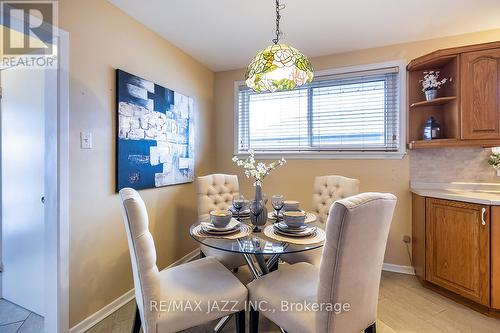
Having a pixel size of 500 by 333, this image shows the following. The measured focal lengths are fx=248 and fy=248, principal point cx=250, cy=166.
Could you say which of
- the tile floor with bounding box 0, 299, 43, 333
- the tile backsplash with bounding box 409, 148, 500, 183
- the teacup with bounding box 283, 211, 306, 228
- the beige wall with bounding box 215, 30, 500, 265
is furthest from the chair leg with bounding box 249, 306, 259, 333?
the tile backsplash with bounding box 409, 148, 500, 183

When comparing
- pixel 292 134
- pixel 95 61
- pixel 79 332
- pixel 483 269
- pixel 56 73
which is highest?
pixel 95 61

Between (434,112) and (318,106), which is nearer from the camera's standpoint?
(434,112)

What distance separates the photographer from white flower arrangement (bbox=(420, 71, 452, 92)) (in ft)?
7.91

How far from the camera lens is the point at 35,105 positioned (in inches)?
71.1

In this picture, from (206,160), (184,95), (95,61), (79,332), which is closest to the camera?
(79,332)

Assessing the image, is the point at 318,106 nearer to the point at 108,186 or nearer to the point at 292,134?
the point at 292,134

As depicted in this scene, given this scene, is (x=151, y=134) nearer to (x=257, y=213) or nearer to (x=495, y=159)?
(x=257, y=213)

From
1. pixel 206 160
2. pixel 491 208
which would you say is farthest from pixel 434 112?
pixel 206 160

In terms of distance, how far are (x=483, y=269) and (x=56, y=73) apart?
3.36 metres

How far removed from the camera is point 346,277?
3.57ft

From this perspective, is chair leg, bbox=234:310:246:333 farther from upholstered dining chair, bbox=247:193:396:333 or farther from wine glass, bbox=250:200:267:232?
wine glass, bbox=250:200:267:232

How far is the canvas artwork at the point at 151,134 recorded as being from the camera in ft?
6.64

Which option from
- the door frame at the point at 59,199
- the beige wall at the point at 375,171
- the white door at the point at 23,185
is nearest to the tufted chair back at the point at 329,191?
the beige wall at the point at 375,171

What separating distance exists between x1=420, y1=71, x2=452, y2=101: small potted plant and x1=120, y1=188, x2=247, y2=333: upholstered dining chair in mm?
2488
